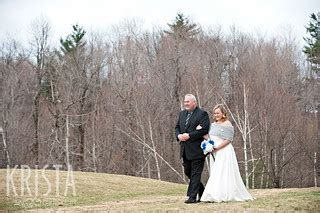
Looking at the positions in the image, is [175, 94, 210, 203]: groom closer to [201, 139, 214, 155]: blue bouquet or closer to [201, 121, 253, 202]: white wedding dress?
[201, 139, 214, 155]: blue bouquet

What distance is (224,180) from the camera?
8.84 meters

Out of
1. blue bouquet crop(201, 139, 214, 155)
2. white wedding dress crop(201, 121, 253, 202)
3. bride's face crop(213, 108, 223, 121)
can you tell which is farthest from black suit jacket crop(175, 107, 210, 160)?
white wedding dress crop(201, 121, 253, 202)

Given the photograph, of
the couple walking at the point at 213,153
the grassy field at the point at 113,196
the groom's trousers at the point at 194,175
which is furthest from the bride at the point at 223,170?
the grassy field at the point at 113,196

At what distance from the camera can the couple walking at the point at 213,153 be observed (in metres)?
8.80

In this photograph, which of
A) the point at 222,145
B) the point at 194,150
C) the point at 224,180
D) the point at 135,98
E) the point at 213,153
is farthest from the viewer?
the point at 135,98

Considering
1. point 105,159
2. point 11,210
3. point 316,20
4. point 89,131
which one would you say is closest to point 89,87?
point 89,131

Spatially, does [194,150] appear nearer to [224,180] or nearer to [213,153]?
[213,153]

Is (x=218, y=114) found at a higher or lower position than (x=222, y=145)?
higher

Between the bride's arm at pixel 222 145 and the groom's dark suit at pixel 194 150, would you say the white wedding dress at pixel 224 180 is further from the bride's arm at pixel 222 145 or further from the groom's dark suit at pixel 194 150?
the groom's dark suit at pixel 194 150

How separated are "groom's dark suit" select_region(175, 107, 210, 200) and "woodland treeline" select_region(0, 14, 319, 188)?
78.0 feet

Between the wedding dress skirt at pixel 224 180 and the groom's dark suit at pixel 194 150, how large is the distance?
24 centimetres

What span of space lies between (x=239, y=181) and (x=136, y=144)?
2819 cm

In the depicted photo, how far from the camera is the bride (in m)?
8.77

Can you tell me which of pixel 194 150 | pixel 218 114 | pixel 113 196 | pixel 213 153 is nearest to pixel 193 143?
pixel 194 150
